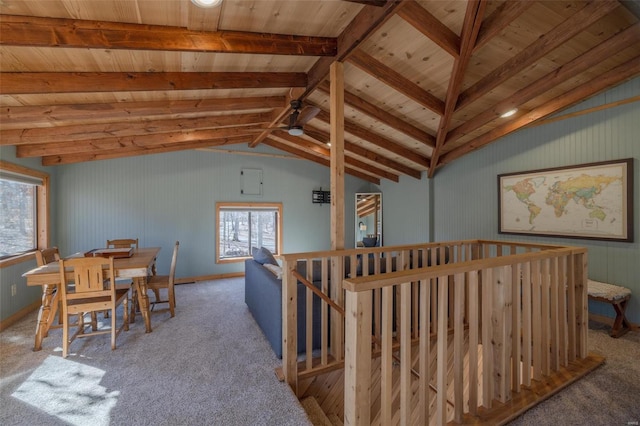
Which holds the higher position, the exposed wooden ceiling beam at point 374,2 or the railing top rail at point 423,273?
the exposed wooden ceiling beam at point 374,2

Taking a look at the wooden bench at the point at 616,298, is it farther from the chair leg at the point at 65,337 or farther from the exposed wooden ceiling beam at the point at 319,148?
the chair leg at the point at 65,337

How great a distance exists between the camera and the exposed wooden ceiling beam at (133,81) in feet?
6.90

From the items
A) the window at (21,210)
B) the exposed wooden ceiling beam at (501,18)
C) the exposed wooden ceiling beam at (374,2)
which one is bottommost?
the window at (21,210)

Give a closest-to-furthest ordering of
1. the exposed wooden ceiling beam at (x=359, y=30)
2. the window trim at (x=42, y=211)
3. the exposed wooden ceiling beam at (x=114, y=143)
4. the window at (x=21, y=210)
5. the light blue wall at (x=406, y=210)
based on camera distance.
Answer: the exposed wooden ceiling beam at (x=359, y=30) < the window at (x=21, y=210) < the exposed wooden ceiling beam at (x=114, y=143) < the window trim at (x=42, y=211) < the light blue wall at (x=406, y=210)

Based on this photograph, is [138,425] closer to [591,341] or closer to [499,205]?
[591,341]

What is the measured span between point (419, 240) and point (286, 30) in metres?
4.97

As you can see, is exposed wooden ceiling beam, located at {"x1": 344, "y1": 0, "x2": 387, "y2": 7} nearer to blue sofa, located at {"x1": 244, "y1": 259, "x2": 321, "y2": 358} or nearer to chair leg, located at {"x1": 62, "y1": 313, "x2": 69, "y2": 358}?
blue sofa, located at {"x1": 244, "y1": 259, "x2": 321, "y2": 358}

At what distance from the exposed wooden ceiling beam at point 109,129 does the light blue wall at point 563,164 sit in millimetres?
3818

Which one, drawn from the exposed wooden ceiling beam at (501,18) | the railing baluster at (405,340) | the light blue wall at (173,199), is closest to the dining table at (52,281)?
the light blue wall at (173,199)

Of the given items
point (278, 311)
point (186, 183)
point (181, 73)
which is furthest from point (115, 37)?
point (186, 183)

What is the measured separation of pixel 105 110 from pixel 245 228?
148 inches

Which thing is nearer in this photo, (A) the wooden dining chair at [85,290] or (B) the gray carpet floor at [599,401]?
(B) the gray carpet floor at [599,401]

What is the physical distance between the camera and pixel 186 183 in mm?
5641

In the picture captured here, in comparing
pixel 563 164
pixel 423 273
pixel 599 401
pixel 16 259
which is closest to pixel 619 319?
pixel 599 401
